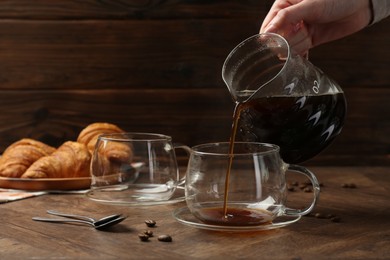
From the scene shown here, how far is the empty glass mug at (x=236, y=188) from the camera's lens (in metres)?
1.11

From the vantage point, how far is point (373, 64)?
2219 mm

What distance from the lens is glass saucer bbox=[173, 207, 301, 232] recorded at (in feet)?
3.62

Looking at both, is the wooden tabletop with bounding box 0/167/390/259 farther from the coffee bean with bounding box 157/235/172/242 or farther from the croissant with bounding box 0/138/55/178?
the croissant with bounding box 0/138/55/178

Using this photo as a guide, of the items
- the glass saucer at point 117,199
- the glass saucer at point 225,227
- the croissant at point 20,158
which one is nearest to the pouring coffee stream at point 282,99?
the glass saucer at point 225,227

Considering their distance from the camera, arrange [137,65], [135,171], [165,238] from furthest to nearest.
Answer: [137,65], [135,171], [165,238]

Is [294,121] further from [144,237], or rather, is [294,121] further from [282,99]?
[144,237]

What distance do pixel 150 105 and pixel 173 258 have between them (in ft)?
4.11

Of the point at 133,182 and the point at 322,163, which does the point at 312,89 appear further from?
the point at 322,163

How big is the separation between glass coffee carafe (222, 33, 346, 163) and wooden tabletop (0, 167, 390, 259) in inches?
5.8

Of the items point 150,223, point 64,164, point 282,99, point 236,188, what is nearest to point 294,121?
point 282,99

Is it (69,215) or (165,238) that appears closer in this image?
(165,238)

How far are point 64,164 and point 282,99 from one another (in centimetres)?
65

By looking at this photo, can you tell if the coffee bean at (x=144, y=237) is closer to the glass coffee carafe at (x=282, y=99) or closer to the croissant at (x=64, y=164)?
the glass coffee carafe at (x=282, y=99)

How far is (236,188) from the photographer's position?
3.68 ft
